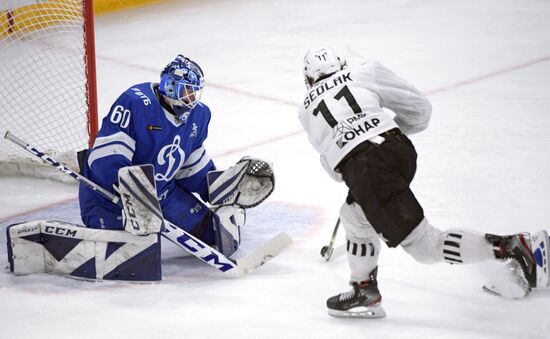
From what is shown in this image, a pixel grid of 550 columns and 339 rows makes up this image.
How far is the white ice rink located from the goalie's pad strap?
6cm

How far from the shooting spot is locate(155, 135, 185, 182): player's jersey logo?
3.55m

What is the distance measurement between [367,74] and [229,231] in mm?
885

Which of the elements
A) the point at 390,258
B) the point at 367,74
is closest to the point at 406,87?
the point at 367,74

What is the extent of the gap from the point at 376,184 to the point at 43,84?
10.6ft

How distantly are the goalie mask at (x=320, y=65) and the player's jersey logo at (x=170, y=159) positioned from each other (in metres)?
0.64

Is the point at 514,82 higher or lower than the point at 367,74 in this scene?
lower

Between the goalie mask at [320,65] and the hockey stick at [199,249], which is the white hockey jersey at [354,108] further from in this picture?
the hockey stick at [199,249]

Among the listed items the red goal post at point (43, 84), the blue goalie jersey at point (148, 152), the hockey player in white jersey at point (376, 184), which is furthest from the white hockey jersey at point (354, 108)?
the red goal post at point (43, 84)

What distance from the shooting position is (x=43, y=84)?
5684 mm

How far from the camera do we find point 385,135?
3.00 metres

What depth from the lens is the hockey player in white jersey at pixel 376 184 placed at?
290 centimetres

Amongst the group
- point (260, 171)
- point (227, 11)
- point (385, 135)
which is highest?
point (385, 135)

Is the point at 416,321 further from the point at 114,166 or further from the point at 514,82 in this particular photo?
the point at 514,82

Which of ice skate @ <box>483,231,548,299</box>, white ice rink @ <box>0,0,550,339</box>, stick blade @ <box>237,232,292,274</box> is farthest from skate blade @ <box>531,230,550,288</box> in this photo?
stick blade @ <box>237,232,292,274</box>
